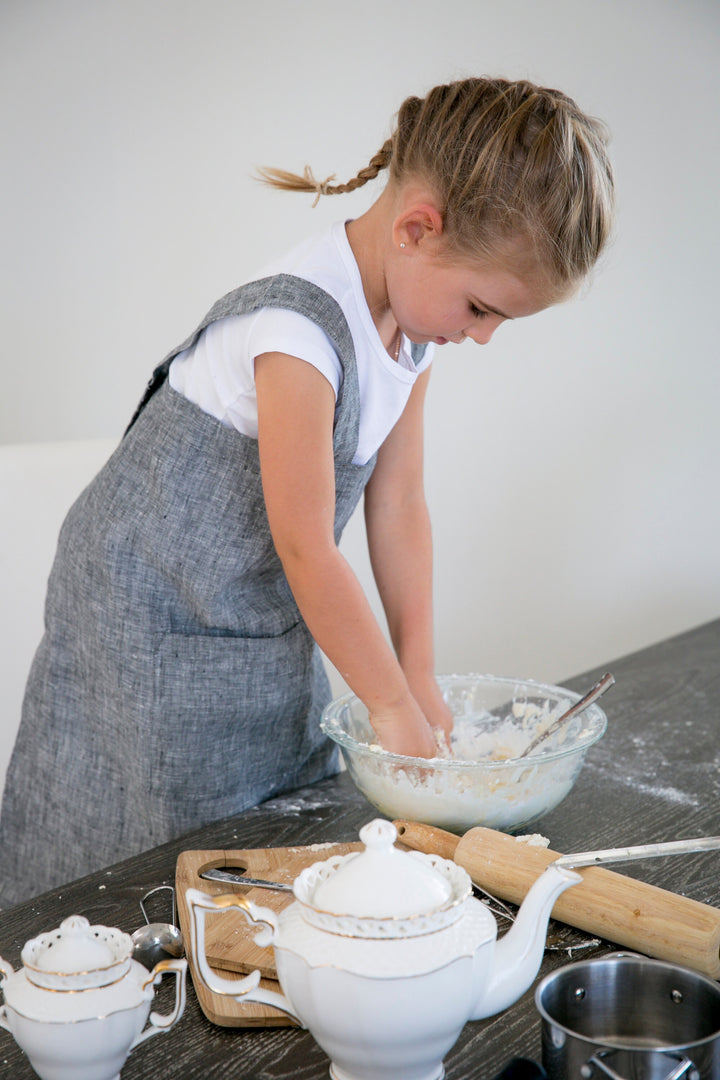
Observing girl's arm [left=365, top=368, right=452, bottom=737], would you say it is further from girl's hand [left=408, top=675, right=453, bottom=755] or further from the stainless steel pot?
the stainless steel pot

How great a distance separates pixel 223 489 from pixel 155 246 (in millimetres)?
1350

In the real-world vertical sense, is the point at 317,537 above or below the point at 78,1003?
above

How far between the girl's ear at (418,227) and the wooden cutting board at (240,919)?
1.80 feet

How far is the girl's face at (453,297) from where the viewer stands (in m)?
0.92

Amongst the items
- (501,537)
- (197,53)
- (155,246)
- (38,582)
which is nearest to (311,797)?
(38,582)

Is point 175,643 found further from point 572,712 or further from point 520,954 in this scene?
point 520,954

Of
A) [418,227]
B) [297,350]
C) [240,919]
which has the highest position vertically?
[418,227]

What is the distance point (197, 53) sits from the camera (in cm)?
210

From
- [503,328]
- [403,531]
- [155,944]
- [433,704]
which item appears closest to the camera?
[155,944]

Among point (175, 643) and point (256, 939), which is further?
point (175, 643)

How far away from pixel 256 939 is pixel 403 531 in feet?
2.48

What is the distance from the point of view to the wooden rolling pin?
26.5 inches

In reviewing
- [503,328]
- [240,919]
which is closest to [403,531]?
[240,919]

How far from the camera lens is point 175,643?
1.05 m
